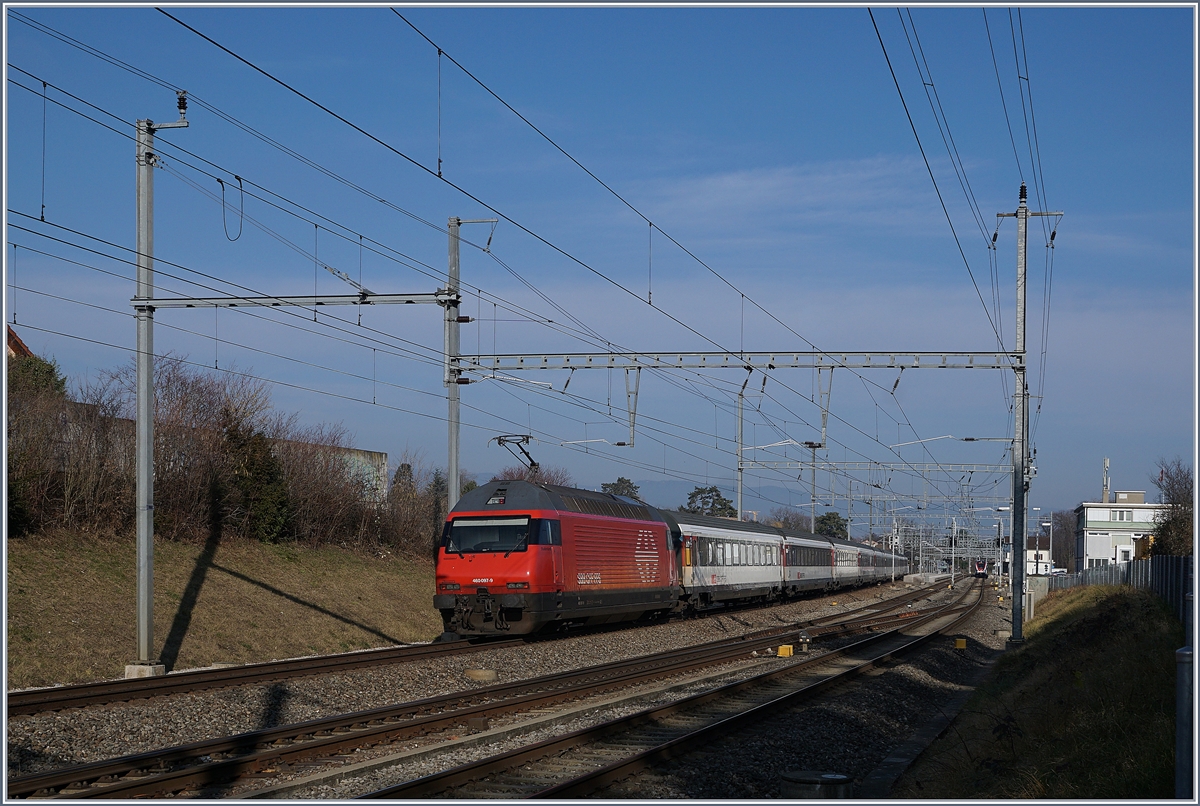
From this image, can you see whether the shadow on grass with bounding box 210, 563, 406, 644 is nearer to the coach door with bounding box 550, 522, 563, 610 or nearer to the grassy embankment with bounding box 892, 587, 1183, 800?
the coach door with bounding box 550, 522, 563, 610

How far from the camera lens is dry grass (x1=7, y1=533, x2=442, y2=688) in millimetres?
20422

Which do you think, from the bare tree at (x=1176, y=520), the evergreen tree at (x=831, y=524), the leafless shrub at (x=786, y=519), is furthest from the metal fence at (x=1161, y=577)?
the evergreen tree at (x=831, y=524)

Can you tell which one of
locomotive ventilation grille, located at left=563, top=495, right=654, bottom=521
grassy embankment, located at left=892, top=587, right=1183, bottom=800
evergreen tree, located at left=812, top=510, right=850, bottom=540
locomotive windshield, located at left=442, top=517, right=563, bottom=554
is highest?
locomotive ventilation grille, located at left=563, top=495, right=654, bottom=521

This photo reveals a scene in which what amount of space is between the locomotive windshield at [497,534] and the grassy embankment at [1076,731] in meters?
9.50

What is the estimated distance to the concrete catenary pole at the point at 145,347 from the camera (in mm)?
18812

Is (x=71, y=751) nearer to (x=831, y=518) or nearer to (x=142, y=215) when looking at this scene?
(x=142, y=215)

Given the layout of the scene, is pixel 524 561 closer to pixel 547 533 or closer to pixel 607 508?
pixel 547 533

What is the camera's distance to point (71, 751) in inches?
462

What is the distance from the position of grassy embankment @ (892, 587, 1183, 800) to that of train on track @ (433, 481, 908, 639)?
927cm

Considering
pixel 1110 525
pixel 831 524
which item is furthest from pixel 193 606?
pixel 831 524

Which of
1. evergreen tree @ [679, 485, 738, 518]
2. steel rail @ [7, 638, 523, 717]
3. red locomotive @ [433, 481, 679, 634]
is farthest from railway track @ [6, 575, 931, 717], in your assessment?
evergreen tree @ [679, 485, 738, 518]

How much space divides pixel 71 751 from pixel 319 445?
92.2 feet

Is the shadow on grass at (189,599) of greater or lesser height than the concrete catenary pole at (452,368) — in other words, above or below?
below

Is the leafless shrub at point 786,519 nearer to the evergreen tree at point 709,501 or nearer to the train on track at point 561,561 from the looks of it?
the evergreen tree at point 709,501
